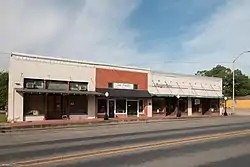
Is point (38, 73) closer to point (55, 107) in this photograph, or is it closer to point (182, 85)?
point (55, 107)

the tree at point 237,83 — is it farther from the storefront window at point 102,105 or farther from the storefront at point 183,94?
the storefront window at point 102,105

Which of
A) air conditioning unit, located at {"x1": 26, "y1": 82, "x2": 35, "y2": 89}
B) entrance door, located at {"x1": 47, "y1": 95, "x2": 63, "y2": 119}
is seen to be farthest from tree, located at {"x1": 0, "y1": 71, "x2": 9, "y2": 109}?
air conditioning unit, located at {"x1": 26, "y1": 82, "x2": 35, "y2": 89}

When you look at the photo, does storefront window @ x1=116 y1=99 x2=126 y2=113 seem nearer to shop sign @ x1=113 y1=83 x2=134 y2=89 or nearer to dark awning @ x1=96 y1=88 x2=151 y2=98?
dark awning @ x1=96 y1=88 x2=151 y2=98

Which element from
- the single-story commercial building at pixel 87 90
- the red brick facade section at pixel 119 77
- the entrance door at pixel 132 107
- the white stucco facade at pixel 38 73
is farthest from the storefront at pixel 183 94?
the white stucco facade at pixel 38 73

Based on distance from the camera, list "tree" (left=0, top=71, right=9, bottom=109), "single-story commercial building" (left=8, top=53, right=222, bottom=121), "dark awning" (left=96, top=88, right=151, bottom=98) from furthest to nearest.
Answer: "tree" (left=0, top=71, right=9, bottom=109) < "dark awning" (left=96, top=88, right=151, bottom=98) < "single-story commercial building" (left=8, top=53, right=222, bottom=121)

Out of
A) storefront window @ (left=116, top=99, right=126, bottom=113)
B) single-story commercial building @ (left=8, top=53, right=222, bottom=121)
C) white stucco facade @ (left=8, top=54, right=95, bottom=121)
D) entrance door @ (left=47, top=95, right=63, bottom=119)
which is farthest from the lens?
storefront window @ (left=116, top=99, right=126, bottom=113)

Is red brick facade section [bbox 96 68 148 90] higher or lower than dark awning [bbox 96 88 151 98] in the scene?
higher

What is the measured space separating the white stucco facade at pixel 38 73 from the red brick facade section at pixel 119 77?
40.0 inches

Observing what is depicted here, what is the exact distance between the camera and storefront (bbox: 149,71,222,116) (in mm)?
45156

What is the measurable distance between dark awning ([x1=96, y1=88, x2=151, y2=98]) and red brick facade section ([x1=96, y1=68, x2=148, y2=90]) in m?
0.57

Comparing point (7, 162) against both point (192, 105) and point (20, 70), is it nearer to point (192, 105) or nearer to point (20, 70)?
point (20, 70)

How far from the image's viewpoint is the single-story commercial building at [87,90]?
32.1 m

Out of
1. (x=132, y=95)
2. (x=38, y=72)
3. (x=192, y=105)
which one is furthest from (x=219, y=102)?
(x=38, y=72)

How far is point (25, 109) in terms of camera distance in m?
32.3
